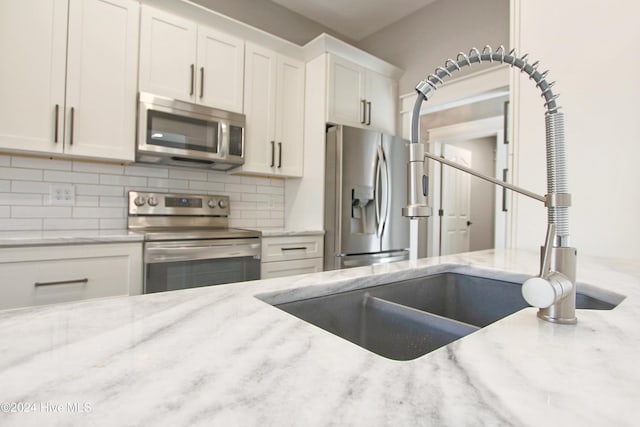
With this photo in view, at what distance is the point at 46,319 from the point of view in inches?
21.8

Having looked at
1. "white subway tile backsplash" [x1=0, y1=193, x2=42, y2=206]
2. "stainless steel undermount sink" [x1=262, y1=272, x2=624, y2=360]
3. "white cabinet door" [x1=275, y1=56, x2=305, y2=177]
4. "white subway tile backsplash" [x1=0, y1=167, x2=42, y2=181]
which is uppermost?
"white cabinet door" [x1=275, y1=56, x2=305, y2=177]

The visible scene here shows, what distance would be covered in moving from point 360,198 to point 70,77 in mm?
1998

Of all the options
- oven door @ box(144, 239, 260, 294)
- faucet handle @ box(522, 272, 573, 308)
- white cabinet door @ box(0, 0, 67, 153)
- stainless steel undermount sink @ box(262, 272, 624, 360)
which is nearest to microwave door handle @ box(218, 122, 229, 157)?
oven door @ box(144, 239, 260, 294)

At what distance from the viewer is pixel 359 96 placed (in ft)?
9.90

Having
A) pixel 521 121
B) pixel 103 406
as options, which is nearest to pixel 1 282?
pixel 103 406

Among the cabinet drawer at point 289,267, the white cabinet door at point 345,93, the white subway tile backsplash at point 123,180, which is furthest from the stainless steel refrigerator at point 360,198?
the white subway tile backsplash at point 123,180

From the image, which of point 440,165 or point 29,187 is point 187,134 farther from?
point 440,165

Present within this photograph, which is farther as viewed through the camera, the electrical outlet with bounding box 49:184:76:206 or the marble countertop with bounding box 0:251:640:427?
the electrical outlet with bounding box 49:184:76:206

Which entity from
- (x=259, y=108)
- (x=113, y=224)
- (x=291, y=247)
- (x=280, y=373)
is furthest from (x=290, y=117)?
(x=280, y=373)

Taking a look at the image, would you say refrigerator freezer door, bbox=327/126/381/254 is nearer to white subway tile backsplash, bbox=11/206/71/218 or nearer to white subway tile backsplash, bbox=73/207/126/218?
white subway tile backsplash, bbox=73/207/126/218

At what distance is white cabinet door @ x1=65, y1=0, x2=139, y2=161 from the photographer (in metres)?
1.93

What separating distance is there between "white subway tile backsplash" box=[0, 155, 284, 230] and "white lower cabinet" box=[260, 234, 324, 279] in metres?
0.56

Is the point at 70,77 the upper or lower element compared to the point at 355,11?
lower

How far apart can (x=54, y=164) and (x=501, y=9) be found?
331 centimetres
